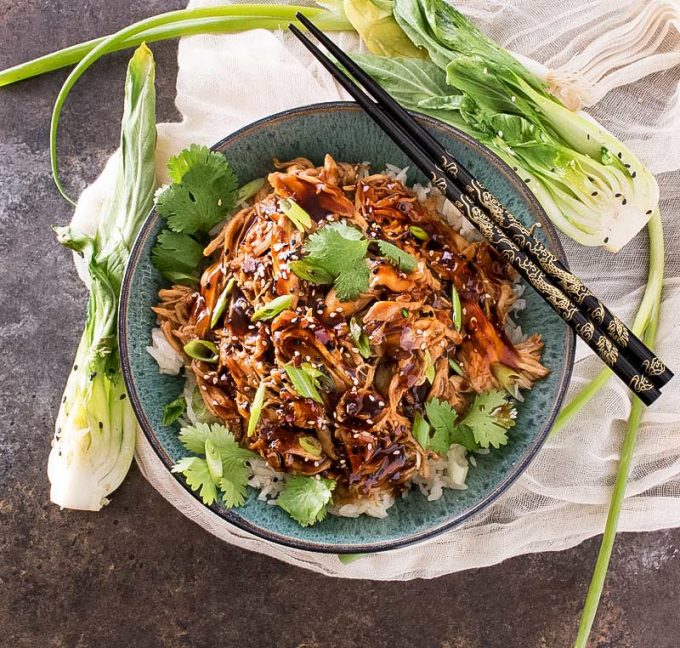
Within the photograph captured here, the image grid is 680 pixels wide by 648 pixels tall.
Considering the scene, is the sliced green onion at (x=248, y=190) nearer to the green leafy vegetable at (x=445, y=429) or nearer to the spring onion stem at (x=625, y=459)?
the green leafy vegetable at (x=445, y=429)

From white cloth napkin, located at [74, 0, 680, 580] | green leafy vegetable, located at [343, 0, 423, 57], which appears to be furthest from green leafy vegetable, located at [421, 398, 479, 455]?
green leafy vegetable, located at [343, 0, 423, 57]

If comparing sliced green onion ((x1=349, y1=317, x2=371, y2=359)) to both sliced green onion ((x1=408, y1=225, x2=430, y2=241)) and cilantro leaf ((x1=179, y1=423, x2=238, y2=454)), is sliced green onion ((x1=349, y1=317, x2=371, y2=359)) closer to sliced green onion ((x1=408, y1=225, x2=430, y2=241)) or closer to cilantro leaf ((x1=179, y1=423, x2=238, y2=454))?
sliced green onion ((x1=408, y1=225, x2=430, y2=241))

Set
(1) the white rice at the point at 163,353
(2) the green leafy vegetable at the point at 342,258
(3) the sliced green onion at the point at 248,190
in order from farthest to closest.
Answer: (3) the sliced green onion at the point at 248,190 < (1) the white rice at the point at 163,353 < (2) the green leafy vegetable at the point at 342,258

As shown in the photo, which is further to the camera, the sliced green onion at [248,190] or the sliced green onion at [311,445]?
the sliced green onion at [248,190]

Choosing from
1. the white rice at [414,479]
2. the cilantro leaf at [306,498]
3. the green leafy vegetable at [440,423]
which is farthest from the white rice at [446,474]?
the cilantro leaf at [306,498]

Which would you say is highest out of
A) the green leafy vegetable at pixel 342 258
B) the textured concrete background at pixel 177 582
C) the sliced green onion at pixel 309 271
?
the green leafy vegetable at pixel 342 258

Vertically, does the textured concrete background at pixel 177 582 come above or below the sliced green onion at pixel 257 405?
below
